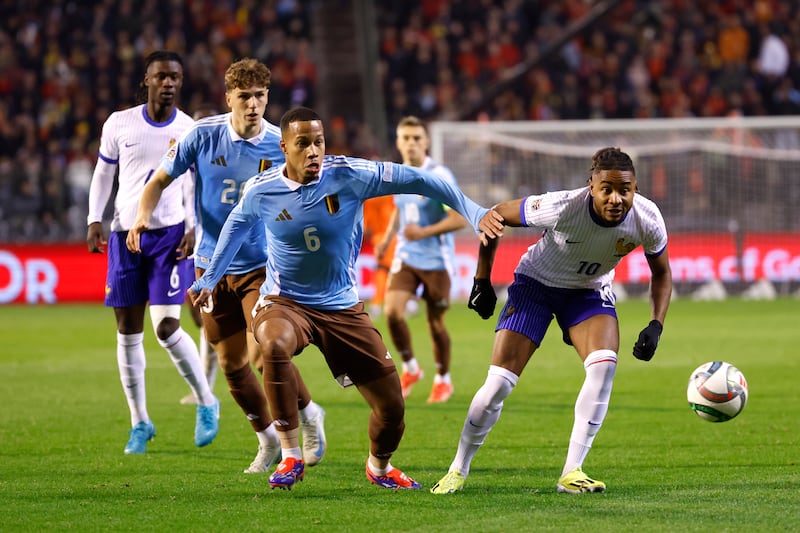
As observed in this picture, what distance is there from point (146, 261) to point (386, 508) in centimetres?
298

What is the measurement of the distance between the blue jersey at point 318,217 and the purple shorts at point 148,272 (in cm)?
161

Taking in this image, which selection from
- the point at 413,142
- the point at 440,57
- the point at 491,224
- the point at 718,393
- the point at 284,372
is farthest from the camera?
the point at 440,57

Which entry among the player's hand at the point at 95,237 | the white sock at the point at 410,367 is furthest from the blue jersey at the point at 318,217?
the white sock at the point at 410,367

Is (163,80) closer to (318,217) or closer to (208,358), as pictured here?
(318,217)

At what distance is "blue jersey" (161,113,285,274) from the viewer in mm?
7469

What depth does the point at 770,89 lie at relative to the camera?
25.3 metres

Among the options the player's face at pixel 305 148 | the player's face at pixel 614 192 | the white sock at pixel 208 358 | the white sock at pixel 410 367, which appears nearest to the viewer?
the player's face at pixel 614 192

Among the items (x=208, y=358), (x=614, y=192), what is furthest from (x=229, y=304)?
(x=208, y=358)

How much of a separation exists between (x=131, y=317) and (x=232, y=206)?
1355 millimetres

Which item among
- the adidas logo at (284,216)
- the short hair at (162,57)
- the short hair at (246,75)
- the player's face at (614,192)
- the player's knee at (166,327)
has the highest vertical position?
the short hair at (162,57)

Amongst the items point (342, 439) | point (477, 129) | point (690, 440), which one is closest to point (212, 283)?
point (342, 439)

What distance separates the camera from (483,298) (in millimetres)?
6555

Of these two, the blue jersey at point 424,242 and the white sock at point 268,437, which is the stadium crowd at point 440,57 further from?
the white sock at point 268,437

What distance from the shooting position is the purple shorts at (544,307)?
6.77m
